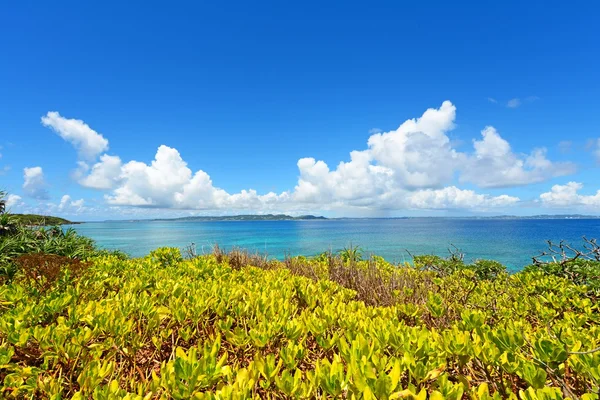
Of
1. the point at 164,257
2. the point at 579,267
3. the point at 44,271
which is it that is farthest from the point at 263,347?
the point at 579,267

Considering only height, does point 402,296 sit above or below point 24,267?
below

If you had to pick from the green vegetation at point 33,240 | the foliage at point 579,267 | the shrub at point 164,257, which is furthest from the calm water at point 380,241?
the green vegetation at point 33,240

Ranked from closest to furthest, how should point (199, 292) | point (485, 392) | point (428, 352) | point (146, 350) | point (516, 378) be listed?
point (485, 392) → point (428, 352) → point (516, 378) → point (146, 350) → point (199, 292)

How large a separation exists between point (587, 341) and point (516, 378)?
0.65 m

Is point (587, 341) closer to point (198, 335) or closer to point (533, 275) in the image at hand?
point (198, 335)

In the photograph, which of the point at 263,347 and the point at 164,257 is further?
the point at 164,257

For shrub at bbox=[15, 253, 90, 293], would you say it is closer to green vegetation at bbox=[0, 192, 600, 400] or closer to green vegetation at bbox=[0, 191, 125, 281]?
green vegetation at bbox=[0, 192, 600, 400]

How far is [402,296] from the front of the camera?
354 centimetres

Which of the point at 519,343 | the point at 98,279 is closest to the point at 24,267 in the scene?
the point at 98,279

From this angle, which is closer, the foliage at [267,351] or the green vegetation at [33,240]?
the foliage at [267,351]

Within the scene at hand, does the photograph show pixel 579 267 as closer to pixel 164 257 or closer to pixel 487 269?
pixel 487 269

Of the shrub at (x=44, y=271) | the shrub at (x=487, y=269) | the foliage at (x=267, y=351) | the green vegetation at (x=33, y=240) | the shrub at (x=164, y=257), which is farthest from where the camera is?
the shrub at (x=487, y=269)

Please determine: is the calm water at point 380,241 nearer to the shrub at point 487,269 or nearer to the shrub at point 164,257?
the shrub at point 487,269

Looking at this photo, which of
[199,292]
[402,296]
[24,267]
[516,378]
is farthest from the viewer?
[402,296]
